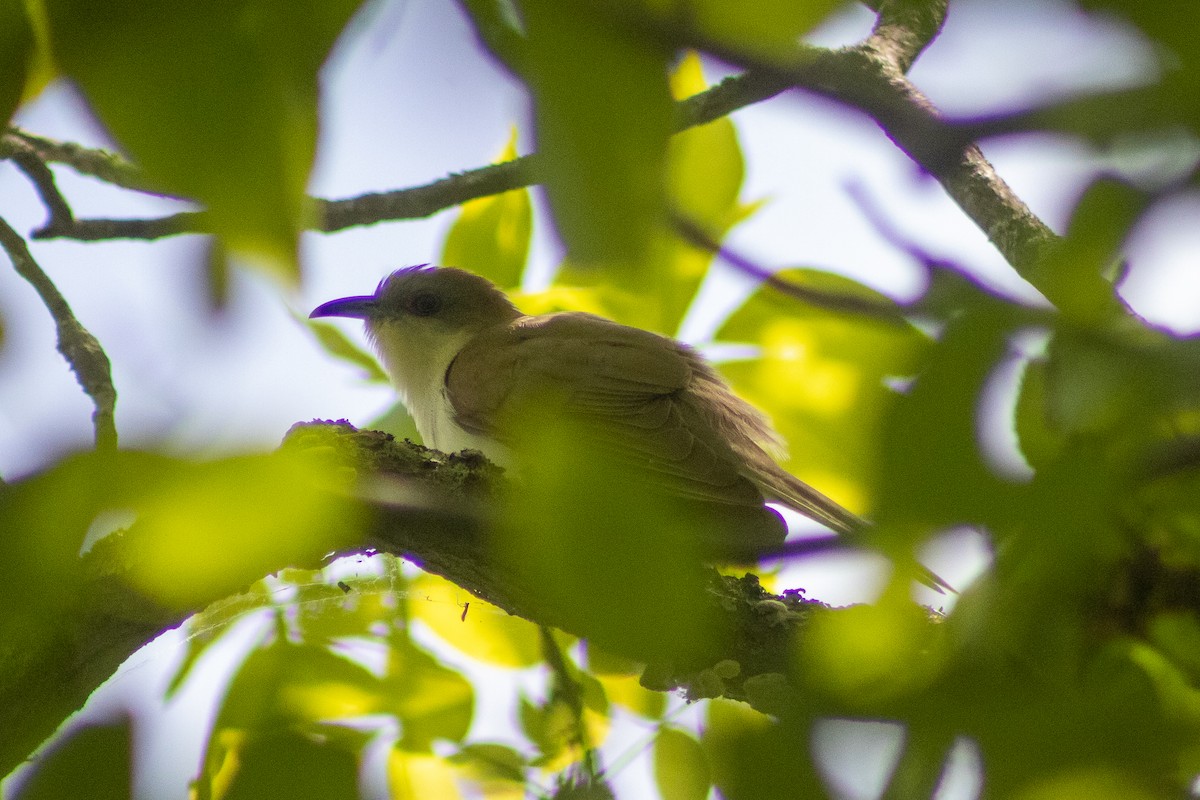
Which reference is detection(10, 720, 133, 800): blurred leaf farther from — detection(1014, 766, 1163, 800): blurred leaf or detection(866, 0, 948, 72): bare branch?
detection(866, 0, 948, 72): bare branch

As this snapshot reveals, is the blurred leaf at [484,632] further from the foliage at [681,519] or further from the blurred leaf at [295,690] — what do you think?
the foliage at [681,519]

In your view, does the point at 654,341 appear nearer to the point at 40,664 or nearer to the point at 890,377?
the point at 40,664

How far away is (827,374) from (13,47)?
3.97ft

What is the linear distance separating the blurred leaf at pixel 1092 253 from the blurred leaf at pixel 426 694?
1148mm

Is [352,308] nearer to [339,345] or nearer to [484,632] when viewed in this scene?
[339,345]

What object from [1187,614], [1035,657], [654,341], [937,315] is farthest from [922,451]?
[654,341]

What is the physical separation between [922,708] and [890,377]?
27cm

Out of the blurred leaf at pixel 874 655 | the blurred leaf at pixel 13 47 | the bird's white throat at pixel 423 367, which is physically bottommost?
the bird's white throat at pixel 423 367

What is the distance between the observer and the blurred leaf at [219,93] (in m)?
0.57

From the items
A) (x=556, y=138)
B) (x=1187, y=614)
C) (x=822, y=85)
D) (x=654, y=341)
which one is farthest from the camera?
(x=654, y=341)

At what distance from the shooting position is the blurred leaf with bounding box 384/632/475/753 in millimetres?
1609

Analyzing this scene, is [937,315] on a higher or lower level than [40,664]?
higher

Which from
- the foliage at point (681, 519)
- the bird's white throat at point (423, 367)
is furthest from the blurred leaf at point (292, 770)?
the bird's white throat at point (423, 367)

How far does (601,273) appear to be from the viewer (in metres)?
0.60
